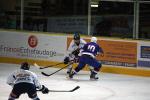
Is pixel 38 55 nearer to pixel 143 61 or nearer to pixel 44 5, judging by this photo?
pixel 44 5

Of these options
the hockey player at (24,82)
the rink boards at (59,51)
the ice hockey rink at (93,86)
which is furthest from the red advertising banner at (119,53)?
the hockey player at (24,82)

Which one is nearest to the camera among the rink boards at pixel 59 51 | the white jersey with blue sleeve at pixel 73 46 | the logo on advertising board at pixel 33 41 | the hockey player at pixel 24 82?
the hockey player at pixel 24 82

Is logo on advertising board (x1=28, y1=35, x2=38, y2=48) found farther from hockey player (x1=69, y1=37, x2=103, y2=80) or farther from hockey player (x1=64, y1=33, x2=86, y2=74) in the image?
hockey player (x1=69, y1=37, x2=103, y2=80)

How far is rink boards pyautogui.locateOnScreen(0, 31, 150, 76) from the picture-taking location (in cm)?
1769

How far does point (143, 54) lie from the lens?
57.8 ft

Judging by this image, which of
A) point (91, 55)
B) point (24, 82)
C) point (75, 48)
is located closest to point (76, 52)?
point (75, 48)

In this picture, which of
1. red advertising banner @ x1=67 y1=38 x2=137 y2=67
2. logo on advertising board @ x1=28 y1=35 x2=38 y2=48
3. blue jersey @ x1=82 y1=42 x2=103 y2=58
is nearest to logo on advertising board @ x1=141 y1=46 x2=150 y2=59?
red advertising banner @ x1=67 y1=38 x2=137 y2=67

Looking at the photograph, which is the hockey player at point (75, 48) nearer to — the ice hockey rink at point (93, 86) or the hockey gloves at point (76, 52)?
the hockey gloves at point (76, 52)

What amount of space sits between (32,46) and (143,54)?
4.13 metres

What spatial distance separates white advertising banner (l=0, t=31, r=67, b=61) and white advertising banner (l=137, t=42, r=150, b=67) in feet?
9.09

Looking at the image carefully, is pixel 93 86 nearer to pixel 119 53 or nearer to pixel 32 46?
pixel 119 53

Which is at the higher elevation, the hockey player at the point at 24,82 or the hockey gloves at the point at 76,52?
the hockey gloves at the point at 76,52

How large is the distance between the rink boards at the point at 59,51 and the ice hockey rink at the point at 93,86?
0.37 meters

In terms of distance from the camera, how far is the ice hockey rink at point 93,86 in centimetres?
1409
